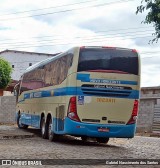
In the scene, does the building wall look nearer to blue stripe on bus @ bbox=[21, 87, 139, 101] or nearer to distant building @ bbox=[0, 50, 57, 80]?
blue stripe on bus @ bbox=[21, 87, 139, 101]

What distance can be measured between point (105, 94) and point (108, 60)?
1.23 meters

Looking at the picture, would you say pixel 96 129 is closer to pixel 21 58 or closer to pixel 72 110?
pixel 72 110

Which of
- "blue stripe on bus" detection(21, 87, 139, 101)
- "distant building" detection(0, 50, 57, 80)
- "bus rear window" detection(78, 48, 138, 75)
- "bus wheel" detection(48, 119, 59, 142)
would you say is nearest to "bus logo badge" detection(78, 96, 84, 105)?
"blue stripe on bus" detection(21, 87, 139, 101)

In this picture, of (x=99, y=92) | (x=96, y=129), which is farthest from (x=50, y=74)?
(x=96, y=129)

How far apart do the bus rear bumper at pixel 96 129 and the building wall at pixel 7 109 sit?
21112 millimetres

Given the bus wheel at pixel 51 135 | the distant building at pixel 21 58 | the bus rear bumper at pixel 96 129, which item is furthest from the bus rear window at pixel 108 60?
the distant building at pixel 21 58

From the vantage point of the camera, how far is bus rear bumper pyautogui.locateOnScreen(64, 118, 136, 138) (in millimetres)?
14141

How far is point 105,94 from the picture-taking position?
14273 millimetres

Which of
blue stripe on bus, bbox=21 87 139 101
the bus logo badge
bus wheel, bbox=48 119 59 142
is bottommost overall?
bus wheel, bbox=48 119 59 142

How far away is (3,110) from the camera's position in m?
35.2

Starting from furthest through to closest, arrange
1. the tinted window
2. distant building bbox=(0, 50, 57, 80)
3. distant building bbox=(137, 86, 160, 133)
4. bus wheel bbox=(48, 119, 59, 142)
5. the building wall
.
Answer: distant building bbox=(0, 50, 57, 80), the building wall, distant building bbox=(137, 86, 160, 133), bus wheel bbox=(48, 119, 59, 142), the tinted window

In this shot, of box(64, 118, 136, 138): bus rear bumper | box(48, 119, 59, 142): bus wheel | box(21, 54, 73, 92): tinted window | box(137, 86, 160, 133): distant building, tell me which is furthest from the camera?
box(137, 86, 160, 133): distant building

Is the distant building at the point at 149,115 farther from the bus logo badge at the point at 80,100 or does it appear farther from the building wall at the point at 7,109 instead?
the building wall at the point at 7,109

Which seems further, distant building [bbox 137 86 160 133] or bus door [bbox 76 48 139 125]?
distant building [bbox 137 86 160 133]
